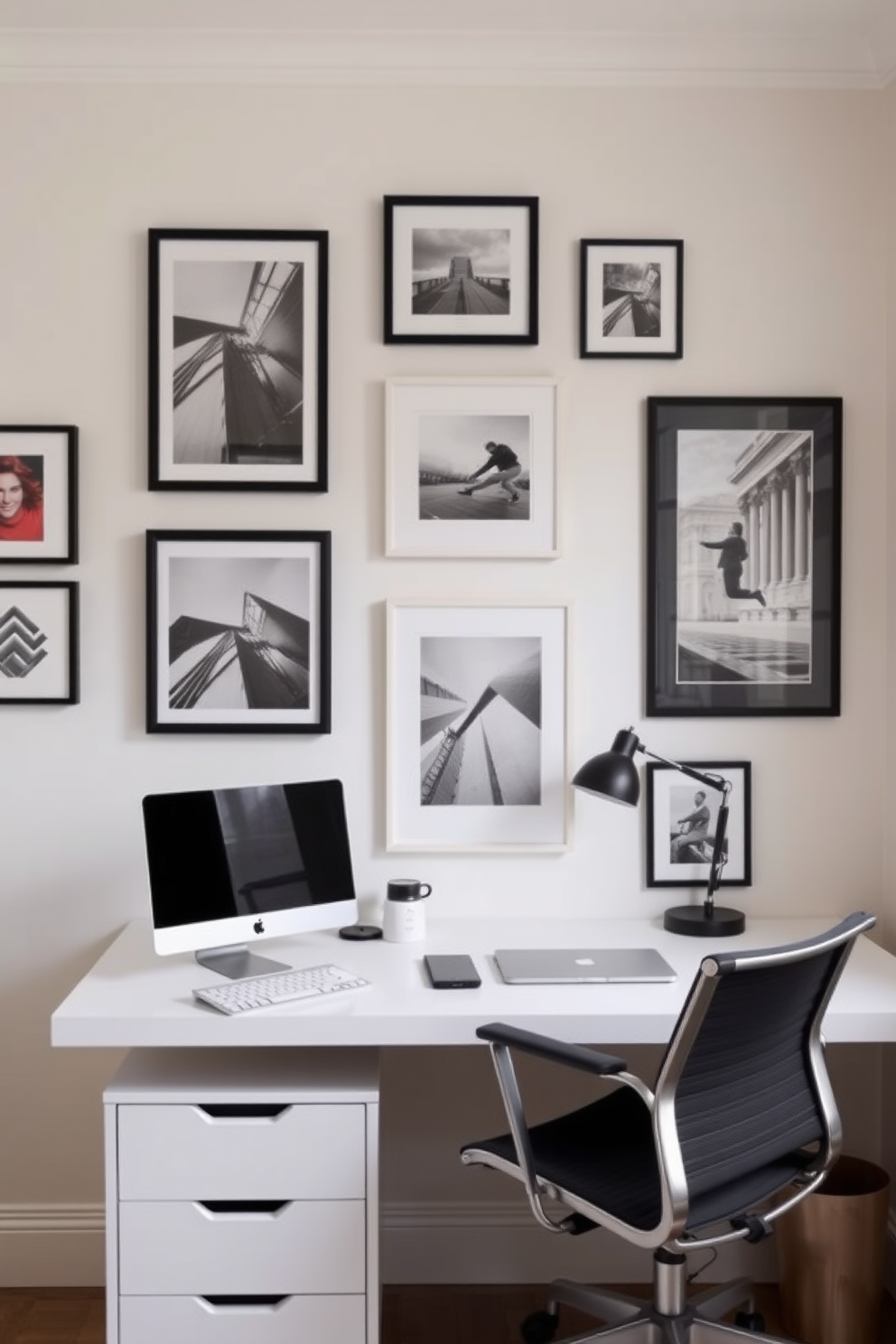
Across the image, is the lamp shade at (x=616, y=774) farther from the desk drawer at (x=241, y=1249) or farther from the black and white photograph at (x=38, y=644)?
the black and white photograph at (x=38, y=644)

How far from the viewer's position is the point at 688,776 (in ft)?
9.08

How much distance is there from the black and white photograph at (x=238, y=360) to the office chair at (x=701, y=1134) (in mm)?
1348

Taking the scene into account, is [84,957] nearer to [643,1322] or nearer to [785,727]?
[643,1322]

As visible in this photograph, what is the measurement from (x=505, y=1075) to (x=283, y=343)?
1.63 meters

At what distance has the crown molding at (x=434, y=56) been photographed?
2672 mm

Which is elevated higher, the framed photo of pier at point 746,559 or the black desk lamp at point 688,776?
the framed photo of pier at point 746,559

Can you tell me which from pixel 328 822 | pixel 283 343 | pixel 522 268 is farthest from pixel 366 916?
pixel 522 268

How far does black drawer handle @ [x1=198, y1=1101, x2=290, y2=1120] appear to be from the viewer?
2176mm

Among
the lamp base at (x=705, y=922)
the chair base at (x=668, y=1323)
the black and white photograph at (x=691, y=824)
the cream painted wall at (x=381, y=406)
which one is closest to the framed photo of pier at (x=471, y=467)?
the cream painted wall at (x=381, y=406)

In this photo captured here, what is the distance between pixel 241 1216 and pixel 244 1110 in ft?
0.58

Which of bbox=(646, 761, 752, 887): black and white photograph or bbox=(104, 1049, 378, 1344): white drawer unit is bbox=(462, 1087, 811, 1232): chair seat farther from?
bbox=(646, 761, 752, 887): black and white photograph

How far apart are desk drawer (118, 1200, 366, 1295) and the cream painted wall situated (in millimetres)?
632

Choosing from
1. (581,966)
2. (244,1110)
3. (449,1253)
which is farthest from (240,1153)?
(449,1253)

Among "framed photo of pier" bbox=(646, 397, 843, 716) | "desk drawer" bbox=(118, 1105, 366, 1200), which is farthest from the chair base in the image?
"framed photo of pier" bbox=(646, 397, 843, 716)
